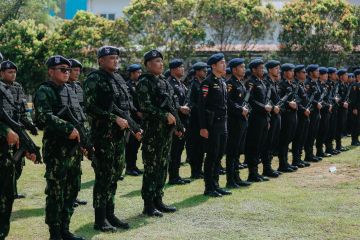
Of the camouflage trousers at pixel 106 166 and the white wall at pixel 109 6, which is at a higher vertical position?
the white wall at pixel 109 6

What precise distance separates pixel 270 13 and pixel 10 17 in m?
13.6

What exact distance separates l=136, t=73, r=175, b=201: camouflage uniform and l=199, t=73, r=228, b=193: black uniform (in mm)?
1220

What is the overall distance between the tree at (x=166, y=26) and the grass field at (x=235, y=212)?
1384 cm

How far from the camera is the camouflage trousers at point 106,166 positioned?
20.9 feet

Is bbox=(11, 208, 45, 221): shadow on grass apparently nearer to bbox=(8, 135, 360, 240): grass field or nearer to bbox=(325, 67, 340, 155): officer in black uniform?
bbox=(8, 135, 360, 240): grass field

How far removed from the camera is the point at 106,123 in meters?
6.37

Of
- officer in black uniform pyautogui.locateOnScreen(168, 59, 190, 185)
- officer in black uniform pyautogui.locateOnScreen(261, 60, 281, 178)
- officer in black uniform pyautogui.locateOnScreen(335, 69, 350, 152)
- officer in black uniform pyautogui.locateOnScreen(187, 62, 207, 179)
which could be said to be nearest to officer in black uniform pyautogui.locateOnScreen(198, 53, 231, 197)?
officer in black uniform pyautogui.locateOnScreen(168, 59, 190, 185)

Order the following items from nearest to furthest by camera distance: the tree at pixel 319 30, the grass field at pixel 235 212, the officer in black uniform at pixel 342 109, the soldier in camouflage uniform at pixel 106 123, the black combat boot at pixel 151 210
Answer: the soldier in camouflage uniform at pixel 106 123
the grass field at pixel 235 212
the black combat boot at pixel 151 210
the officer in black uniform at pixel 342 109
the tree at pixel 319 30

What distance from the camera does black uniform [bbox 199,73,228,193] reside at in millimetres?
8422

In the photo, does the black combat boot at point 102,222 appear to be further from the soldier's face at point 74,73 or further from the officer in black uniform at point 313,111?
the officer in black uniform at point 313,111

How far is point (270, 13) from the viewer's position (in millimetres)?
24797

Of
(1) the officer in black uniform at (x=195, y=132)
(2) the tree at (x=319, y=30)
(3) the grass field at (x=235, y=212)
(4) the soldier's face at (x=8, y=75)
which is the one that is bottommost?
(3) the grass field at (x=235, y=212)

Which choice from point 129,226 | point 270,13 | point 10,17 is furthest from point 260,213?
point 10,17

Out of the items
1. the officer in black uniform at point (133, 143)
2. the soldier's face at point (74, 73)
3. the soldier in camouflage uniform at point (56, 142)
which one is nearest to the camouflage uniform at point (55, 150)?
the soldier in camouflage uniform at point (56, 142)
